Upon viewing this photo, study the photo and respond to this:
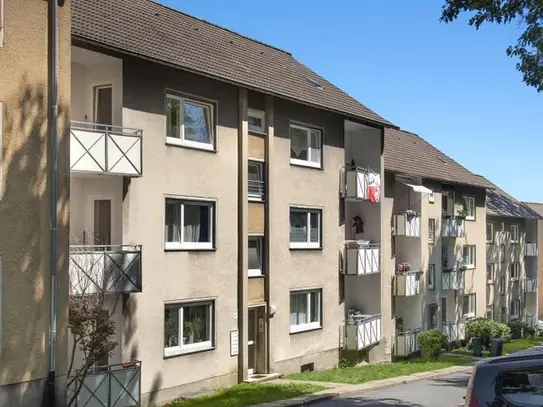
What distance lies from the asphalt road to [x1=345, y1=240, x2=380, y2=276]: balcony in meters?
5.38

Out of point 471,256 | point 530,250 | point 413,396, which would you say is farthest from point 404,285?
point 530,250

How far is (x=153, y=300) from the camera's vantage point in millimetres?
18984

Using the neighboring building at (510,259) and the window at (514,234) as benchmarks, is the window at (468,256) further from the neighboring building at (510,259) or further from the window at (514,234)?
the window at (514,234)

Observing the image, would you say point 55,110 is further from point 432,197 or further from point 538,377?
point 432,197

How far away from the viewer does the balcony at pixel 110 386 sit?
15.8 metres

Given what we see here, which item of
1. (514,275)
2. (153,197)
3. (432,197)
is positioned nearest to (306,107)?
(153,197)

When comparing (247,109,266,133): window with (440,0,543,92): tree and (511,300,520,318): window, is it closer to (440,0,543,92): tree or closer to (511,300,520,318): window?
(440,0,543,92): tree

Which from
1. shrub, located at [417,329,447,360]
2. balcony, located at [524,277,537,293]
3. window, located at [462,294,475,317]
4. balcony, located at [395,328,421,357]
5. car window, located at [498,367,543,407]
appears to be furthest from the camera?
balcony, located at [524,277,537,293]

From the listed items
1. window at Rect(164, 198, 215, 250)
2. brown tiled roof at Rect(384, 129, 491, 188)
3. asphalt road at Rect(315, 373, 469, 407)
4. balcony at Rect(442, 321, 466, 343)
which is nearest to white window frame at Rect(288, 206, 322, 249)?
window at Rect(164, 198, 215, 250)

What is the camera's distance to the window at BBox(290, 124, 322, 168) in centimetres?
2497

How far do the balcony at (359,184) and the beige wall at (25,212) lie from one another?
14.2m

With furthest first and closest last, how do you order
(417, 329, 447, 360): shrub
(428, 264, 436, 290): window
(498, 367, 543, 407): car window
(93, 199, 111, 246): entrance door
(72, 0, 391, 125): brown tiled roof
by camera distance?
(428, 264, 436, 290): window
(417, 329, 447, 360): shrub
(72, 0, 391, 125): brown tiled roof
(93, 199, 111, 246): entrance door
(498, 367, 543, 407): car window

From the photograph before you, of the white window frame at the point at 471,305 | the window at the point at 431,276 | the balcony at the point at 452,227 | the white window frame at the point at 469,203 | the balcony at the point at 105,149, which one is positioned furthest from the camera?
the white window frame at the point at 471,305

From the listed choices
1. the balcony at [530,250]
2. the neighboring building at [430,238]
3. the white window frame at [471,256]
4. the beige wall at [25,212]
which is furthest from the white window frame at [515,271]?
the beige wall at [25,212]
